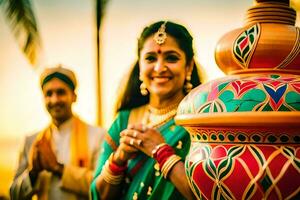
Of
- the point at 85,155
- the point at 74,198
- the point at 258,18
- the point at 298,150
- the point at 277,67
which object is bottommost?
the point at 74,198

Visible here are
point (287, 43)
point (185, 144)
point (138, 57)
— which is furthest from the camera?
point (138, 57)

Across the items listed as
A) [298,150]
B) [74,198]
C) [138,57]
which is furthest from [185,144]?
[74,198]

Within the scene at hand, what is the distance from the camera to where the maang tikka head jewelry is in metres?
1.89

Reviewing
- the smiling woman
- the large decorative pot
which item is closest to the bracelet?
the smiling woman

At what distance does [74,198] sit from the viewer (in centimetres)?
300

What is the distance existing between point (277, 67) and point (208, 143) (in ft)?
0.69

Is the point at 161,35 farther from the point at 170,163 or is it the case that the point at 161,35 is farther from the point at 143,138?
the point at 170,163

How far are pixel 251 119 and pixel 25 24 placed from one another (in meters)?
5.53

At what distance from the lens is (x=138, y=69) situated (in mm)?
2121

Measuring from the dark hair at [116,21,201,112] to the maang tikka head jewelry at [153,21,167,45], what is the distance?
13 mm

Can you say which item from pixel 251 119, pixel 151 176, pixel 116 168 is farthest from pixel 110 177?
pixel 251 119

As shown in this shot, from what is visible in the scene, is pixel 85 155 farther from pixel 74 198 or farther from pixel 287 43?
pixel 287 43

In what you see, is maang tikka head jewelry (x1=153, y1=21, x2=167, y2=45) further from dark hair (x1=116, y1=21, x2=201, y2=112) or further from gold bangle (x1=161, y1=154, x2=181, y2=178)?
gold bangle (x1=161, y1=154, x2=181, y2=178)

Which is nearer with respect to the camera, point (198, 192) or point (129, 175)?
point (198, 192)
